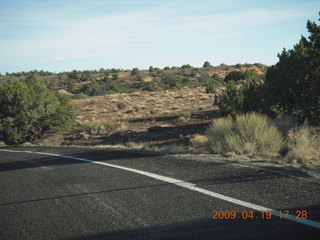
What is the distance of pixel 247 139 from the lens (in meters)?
8.85

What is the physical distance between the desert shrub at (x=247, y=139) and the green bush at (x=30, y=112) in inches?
594

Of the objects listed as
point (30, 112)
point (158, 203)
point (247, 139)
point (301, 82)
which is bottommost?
point (158, 203)

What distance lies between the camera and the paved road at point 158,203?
3.34 m

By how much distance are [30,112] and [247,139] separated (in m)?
17.2

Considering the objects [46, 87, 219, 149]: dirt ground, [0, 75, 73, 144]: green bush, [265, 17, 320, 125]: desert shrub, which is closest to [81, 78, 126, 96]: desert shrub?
[46, 87, 219, 149]: dirt ground

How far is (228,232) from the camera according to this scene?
320 cm

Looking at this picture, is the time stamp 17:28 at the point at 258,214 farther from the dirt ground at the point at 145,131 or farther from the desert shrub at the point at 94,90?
the desert shrub at the point at 94,90

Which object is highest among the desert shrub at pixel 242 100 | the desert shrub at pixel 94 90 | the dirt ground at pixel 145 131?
the desert shrub at pixel 94 90

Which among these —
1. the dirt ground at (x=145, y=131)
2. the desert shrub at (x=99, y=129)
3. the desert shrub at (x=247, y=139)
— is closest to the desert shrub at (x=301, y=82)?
the desert shrub at (x=247, y=139)

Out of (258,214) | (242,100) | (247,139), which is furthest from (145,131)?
(258,214)

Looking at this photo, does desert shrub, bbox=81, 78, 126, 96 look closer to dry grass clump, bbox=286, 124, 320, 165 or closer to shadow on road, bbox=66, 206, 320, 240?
dry grass clump, bbox=286, 124, 320, 165

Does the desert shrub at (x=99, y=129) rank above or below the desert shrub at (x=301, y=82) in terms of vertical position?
below

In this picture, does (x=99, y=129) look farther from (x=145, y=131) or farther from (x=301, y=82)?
(x=301, y=82)

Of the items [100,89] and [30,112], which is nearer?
[30,112]
